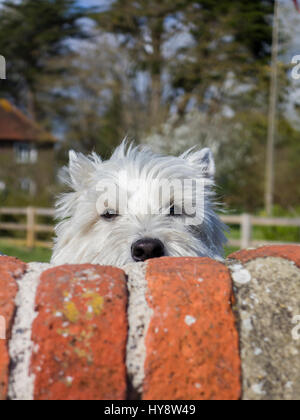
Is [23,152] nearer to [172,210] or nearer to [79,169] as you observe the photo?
[79,169]

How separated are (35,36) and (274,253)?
47.0 metres

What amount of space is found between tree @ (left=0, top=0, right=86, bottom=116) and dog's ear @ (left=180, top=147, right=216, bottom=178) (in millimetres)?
34288

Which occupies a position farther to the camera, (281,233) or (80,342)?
(281,233)

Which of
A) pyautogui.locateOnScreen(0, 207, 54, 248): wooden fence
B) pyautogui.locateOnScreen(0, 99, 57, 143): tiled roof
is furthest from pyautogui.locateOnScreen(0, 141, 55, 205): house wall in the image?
pyautogui.locateOnScreen(0, 207, 54, 248): wooden fence

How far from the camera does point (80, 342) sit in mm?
1468

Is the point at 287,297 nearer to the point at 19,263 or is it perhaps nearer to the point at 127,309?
the point at 127,309

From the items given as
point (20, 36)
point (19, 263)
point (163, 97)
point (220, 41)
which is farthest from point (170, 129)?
point (19, 263)

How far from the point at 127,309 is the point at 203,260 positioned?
0.31 meters

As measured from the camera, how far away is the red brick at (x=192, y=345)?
4.85ft

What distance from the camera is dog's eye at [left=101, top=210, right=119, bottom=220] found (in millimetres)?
3846

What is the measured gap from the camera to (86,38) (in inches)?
1635

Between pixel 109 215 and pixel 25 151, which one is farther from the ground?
pixel 109 215

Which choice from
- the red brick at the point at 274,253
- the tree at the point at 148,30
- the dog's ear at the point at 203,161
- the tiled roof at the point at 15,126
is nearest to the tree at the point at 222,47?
the tree at the point at 148,30

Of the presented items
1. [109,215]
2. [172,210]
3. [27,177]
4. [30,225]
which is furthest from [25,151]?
[172,210]
